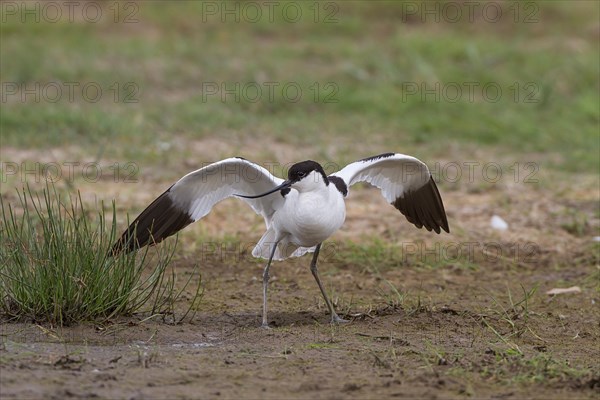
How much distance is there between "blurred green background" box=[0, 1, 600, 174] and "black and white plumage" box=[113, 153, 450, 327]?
2.93 m

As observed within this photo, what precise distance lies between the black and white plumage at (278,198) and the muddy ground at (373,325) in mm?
443

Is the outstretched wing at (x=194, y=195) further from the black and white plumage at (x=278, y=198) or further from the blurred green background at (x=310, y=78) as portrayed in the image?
the blurred green background at (x=310, y=78)

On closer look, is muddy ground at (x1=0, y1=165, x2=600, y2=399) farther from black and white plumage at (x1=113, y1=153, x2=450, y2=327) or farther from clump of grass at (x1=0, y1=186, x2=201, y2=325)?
black and white plumage at (x1=113, y1=153, x2=450, y2=327)

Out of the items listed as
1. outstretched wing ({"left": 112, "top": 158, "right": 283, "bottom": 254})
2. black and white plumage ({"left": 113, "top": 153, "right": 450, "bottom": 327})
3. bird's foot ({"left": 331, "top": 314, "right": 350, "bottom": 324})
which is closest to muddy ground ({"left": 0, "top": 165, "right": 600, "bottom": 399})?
bird's foot ({"left": 331, "top": 314, "right": 350, "bottom": 324})

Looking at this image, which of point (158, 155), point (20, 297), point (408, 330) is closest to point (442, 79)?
point (158, 155)

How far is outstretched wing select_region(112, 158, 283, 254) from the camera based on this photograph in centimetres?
626

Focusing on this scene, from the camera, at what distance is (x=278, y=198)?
6.55 meters

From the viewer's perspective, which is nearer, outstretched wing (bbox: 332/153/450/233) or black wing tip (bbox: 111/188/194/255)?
black wing tip (bbox: 111/188/194/255)

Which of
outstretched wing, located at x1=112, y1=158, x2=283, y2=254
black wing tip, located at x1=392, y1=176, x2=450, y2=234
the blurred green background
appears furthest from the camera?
the blurred green background

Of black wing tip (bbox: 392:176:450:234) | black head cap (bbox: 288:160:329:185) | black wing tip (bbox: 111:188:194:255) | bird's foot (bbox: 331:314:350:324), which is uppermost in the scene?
black head cap (bbox: 288:160:329:185)

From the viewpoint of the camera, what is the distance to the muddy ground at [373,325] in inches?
180

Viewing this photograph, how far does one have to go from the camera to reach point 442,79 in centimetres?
1218

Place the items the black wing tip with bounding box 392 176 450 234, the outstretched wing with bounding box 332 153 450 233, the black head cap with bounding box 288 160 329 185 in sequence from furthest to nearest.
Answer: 1. the black wing tip with bounding box 392 176 450 234
2. the outstretched wing with bounding box 332 153 450 233
3. the black head cap with bounding box 288 160 329 185

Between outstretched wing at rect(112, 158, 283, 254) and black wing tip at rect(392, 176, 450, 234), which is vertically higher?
outstretched wing at rect(112, 158, 283, 254)
